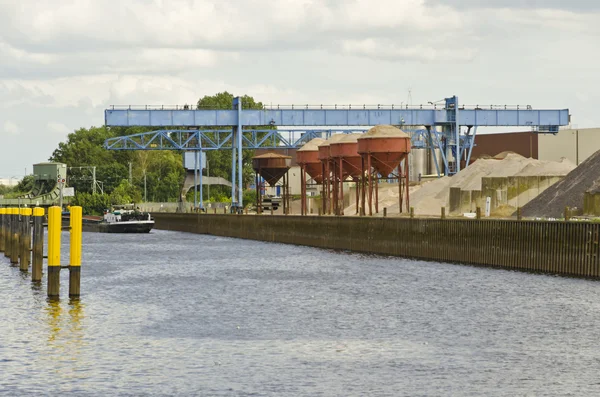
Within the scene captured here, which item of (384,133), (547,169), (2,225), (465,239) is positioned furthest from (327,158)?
(465,239)

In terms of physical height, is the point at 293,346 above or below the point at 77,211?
below

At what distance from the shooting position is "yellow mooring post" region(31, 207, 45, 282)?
129 ft

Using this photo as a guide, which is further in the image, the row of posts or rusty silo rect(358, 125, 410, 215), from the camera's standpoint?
rusty silo rect(358, 125, 410, 215)

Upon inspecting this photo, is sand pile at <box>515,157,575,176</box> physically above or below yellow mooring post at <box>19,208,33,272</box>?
above

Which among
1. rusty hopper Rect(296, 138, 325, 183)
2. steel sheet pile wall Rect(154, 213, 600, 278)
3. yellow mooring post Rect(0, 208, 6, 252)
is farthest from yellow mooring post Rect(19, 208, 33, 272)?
rusty hopper Rect(296, 138, 325, 183)

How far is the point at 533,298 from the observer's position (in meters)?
37.4

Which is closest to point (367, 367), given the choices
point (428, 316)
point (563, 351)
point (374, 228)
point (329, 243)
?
point (563, 351)

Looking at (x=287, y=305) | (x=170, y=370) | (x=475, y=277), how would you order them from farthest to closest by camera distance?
1. (x=475, y=277)
2. (x=287, y=305)
3. (x=170, y=370)

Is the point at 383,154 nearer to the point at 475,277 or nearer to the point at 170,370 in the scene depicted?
the point at 475,277

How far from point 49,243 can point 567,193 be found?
32.8 m

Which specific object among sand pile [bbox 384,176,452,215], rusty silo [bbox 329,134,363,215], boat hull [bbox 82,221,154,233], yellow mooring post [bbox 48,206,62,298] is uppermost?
rusty silo [bbox 329,134,363,215]

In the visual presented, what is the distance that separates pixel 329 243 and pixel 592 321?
45.2 metres

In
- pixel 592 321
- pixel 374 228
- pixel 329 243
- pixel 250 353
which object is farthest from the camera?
pixel 329 243

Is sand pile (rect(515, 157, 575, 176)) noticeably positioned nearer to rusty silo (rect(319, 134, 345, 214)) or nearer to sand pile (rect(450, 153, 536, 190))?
sand pile (rect(450, 153, 536, 190))
